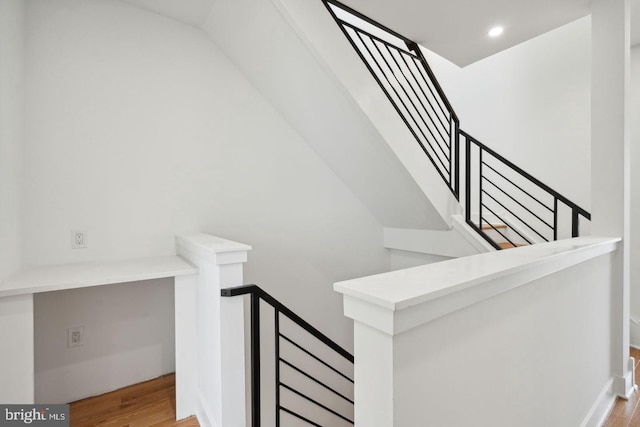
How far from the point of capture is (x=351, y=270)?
3445mm

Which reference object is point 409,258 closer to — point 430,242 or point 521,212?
point 430,242

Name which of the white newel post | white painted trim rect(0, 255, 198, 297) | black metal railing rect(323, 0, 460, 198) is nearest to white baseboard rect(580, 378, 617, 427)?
black metal railing rect(323, 0, 460, 198)

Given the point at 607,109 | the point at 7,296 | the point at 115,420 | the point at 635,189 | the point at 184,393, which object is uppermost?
the point at 607,109

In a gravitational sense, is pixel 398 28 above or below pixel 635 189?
above

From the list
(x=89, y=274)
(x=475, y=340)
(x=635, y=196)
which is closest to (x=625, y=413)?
(x=475, y=340)

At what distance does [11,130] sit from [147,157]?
73 centimetres

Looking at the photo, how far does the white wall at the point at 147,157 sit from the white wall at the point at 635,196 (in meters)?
3.00

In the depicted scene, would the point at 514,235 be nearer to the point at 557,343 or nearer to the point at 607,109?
the point at 607,109

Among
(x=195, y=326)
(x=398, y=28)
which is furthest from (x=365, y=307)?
(x=398, y=28)

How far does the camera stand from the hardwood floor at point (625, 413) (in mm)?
1981

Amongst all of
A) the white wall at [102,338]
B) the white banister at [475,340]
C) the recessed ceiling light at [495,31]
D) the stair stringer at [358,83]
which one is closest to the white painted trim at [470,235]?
the stair stringer at [358,83]

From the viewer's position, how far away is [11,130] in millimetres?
1739

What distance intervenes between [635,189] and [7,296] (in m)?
4.78

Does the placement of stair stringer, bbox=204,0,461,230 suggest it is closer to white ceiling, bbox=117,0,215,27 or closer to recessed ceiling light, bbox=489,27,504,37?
white ceiling, bbox=117,0,215,27
